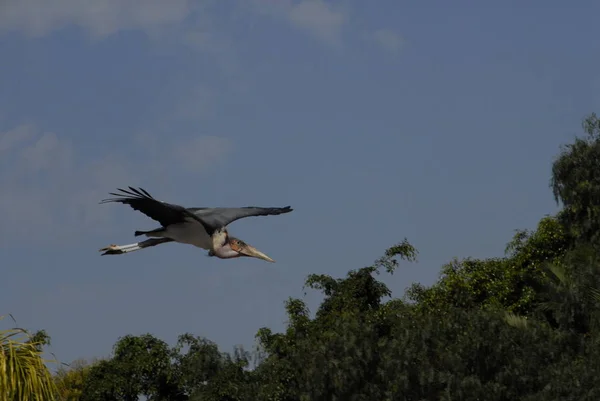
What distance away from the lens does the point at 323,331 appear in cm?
3117

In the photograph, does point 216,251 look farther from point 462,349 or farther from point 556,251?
point 556,251

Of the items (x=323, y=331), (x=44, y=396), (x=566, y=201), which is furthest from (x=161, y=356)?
(x=44, y=396)

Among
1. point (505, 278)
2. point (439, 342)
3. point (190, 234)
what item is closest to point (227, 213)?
point (190, 234)

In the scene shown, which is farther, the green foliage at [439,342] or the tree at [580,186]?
the tree at [580,186]

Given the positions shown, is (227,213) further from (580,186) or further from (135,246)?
(580,186)

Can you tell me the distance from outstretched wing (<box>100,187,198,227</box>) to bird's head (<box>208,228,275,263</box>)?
1.16 ft

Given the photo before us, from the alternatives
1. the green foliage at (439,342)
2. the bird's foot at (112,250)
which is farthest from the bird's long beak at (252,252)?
the green foliage at (439,342)

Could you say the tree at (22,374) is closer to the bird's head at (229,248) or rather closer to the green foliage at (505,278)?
the bird's head at (229,248)

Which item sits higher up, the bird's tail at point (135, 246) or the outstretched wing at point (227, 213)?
the outstretched wing at point (227, 213)

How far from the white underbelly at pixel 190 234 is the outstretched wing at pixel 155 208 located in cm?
7

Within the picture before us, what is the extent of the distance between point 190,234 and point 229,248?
450 millimetres

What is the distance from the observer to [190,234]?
1377cm

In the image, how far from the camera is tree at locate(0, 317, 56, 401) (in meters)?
14.2

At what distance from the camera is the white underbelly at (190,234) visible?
45.1 feet
